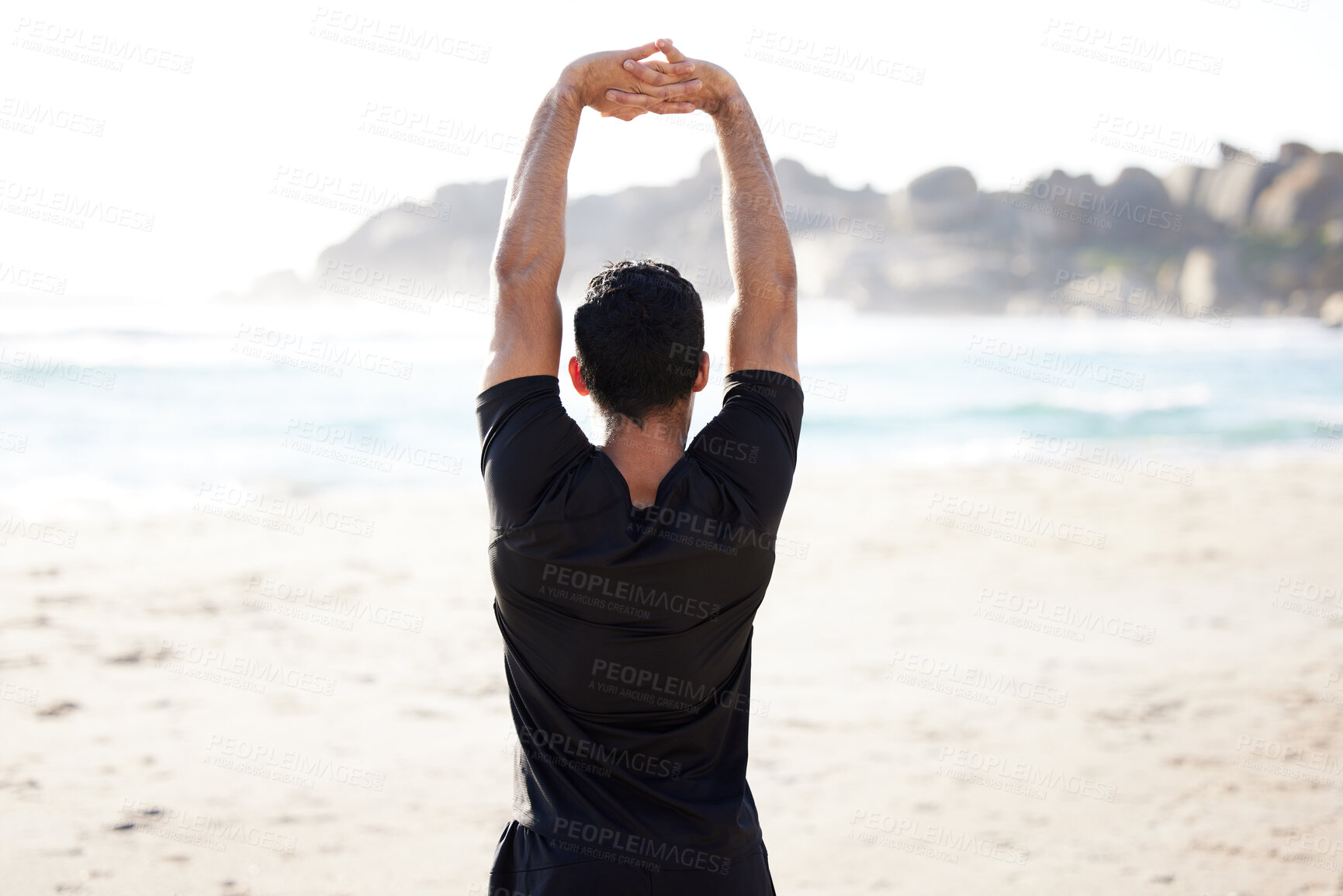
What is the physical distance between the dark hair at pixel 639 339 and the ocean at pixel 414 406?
0.27m

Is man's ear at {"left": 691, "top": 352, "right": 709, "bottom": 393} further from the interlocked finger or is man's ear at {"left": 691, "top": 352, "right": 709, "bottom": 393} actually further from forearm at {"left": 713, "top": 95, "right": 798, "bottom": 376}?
the interlocked finger

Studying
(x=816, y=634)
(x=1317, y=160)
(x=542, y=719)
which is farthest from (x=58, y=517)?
(x=1317, y=160)

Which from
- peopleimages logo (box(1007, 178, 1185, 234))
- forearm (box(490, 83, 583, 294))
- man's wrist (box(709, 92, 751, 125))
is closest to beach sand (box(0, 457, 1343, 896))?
forearm (box(490, 83, 583, 294))

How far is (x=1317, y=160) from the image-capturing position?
89.5m

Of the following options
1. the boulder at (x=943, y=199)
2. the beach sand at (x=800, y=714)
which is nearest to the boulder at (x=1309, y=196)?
the boulder at (x=943, y=199)

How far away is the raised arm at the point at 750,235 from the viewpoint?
1783mm

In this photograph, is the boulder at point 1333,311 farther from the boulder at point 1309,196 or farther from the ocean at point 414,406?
the ocean at point 414,406

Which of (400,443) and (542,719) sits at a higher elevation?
(542,719)

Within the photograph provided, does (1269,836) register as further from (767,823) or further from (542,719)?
(542,719)

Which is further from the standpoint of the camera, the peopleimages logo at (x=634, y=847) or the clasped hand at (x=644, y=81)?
the clasped hand at (x=644, y=81)

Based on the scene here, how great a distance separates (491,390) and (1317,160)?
112m

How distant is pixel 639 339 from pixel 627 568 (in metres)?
0.40

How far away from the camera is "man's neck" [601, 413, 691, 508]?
1.65 metres

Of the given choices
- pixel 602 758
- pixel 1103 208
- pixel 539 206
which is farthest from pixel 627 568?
pixel 1103 208
